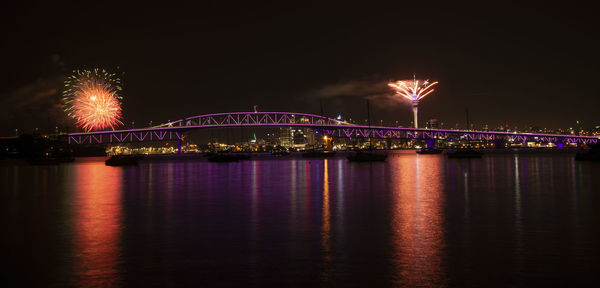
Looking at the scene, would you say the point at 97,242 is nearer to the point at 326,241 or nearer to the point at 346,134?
the point at 326,241

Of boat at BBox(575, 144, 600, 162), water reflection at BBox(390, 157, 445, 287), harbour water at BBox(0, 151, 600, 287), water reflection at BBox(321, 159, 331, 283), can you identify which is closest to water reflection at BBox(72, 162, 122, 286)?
harbour water at BBox(0, 151, 600, 287)

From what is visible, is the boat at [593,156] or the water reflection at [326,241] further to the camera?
the boat at [593,156]

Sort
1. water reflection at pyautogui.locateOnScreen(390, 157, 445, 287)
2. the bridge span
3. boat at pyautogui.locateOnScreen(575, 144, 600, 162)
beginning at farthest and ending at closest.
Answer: the bridge span → boat at pyautogui.locateOnScreen(575, 144, 600, 162) → water reflection at pyautogui.locateOnScreen(390, 157, 445, 287)

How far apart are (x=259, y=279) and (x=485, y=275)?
3.40m

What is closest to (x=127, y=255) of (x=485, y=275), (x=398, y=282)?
(x=398, y=282)

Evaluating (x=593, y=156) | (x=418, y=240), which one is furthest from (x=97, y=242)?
(x=593, y=156)

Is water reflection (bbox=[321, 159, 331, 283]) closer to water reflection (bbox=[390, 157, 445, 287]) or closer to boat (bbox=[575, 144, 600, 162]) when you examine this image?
water reflection (bbox=[390, 157, 445, 287])

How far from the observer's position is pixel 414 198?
18391 millimetres

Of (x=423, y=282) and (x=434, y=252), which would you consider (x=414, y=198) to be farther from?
(x=423, y=282)

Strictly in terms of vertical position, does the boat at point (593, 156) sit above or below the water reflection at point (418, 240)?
above

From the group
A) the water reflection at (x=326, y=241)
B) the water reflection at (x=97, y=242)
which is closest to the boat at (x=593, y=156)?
the water reflection at (x=326, y=241)

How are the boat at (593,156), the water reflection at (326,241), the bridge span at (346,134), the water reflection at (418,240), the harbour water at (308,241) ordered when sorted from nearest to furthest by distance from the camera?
the water reflection at (418,240) → the harbour water at (308,241) → the water reflection at (326,241) → the boat at (593,156) → the bridge span at (346,134)

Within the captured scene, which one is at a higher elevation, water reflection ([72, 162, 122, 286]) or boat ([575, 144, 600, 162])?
boat ([575, 144, 600, 162])

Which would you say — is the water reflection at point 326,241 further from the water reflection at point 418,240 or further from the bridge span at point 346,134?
the bridge span at point 346,134
